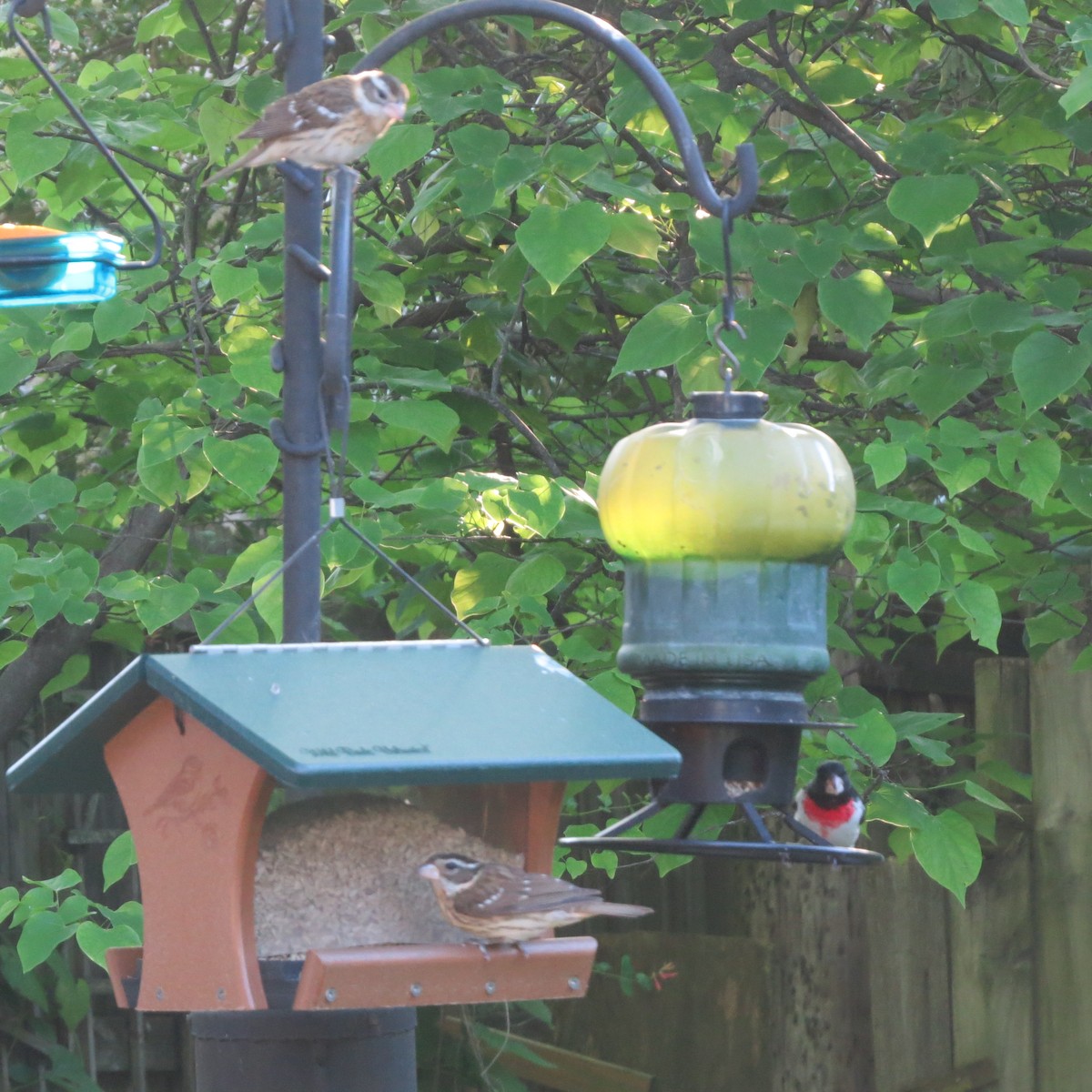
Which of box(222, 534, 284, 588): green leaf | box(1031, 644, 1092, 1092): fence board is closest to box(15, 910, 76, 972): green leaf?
box(222, 534, 284, 588): green leaf

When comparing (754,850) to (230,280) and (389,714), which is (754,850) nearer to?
(389,714)

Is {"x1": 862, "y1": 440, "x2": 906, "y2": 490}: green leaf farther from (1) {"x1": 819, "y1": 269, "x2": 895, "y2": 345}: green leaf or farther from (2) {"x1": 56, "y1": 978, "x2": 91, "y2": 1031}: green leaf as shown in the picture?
(2) {"x1": 56, "y1": 978, "x2": 91, "y2": 1031}: green leaf

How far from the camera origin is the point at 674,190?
10.8 feet

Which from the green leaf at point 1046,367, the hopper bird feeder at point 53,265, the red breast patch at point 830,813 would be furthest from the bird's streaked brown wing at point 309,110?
the red breast patch at point 830,813

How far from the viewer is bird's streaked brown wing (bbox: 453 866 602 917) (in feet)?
5.96

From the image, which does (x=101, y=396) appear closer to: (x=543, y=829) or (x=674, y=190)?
(x=674, y=190)

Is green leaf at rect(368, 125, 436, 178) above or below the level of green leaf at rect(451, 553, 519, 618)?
above

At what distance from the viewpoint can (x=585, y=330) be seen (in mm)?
3682

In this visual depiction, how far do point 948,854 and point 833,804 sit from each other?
19 cm

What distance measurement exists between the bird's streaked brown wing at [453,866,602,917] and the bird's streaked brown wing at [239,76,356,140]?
2.90 feet

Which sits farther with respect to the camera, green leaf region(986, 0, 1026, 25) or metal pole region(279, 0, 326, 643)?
green leaf region(986, 0, 1026, 25)

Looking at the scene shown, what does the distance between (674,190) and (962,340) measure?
2.17 feet

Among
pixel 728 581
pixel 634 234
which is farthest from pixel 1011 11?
pixel 728 581

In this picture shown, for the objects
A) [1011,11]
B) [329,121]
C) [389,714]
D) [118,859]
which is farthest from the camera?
[118,859]
